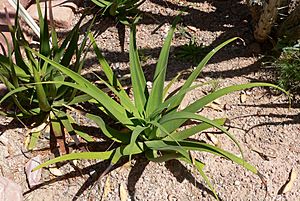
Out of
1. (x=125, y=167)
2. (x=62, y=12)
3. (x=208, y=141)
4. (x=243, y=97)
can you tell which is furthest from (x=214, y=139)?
(x=62, y=12)

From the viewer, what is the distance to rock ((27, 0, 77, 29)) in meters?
2.80

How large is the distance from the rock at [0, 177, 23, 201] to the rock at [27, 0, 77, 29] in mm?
992

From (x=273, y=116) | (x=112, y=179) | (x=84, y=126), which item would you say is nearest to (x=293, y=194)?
(x=273, y=116)

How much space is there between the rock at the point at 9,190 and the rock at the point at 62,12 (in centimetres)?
99

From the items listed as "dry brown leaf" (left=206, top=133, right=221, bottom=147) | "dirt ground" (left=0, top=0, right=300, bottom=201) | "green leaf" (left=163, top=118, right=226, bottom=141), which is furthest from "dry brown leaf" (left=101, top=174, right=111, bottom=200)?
"dry brown leaf" (left=206, top=133, right=221, bottom=147)

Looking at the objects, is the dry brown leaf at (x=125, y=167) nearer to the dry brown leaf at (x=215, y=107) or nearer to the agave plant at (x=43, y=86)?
the agave plant at (x=43, y=86)

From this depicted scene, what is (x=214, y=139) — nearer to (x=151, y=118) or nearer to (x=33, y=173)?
(x=151, y=118)

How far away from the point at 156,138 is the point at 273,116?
0.62 metres

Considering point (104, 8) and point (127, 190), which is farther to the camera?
point (104, 8)

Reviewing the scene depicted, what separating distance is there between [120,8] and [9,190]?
116 centimetres

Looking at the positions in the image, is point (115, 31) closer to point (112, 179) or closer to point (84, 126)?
point (84, 126)

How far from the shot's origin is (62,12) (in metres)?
2.83

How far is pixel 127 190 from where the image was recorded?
222 cm

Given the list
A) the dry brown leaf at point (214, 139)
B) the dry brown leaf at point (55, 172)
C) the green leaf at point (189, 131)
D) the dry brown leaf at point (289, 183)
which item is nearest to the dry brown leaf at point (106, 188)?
the dry brown leaf at point (55, 172)
